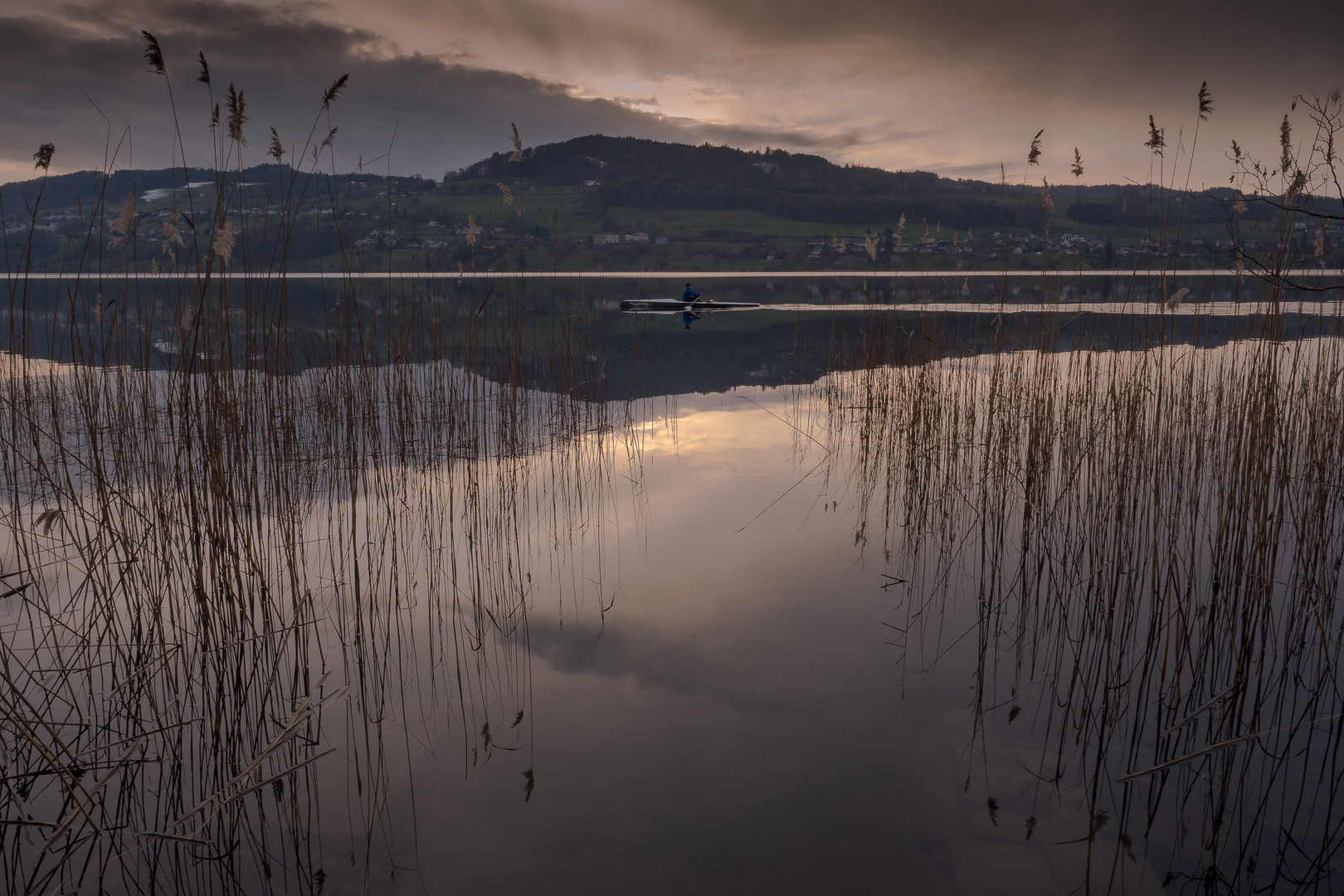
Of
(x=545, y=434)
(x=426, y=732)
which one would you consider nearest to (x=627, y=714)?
(x=426, y=732)

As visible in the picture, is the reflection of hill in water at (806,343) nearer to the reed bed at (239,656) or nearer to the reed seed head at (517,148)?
the reed seed head at (517,148)

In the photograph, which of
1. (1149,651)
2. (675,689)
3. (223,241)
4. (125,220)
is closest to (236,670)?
(675,689)

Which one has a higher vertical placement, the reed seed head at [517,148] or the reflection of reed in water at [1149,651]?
the reed seed head at [517,148]

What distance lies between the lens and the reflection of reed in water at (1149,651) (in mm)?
1646

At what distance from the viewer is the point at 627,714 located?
2166 millimetres

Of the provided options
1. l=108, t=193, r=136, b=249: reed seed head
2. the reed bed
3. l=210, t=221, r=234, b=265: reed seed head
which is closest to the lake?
the reed bed

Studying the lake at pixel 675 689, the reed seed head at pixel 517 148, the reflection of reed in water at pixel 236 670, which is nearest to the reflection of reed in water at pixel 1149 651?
the lake at pixel 675 689

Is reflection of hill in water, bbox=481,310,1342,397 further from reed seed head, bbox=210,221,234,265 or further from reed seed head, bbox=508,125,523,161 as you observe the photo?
reed seed head, bbox=210,221,234,265

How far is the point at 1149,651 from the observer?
2314 mm

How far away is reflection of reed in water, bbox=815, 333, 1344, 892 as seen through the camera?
5.40 ft

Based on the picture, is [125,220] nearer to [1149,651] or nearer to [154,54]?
[154,54]

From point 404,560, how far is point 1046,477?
3.05 m

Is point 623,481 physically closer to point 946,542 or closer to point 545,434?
point 545,434

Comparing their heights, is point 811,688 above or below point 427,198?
below
